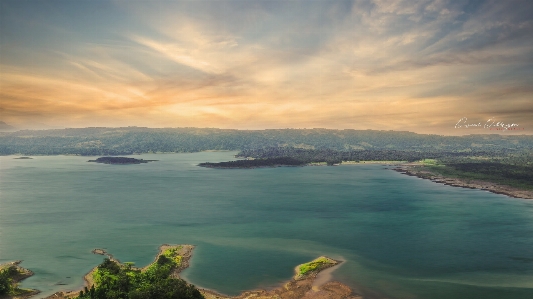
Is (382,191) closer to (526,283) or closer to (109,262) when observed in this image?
(526,283)

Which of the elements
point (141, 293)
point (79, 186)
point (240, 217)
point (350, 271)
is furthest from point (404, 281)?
point (79, 186)

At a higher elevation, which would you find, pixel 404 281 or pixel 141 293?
pixel 141 293

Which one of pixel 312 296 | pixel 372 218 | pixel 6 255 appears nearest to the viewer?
pixel 312 296

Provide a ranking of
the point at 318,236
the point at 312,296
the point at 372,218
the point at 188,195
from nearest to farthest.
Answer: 1. the point at 312,296
2. the point at 318,236
3. the point at 372,218
4. the point at 188,195

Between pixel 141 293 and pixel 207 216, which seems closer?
pixel 141 293

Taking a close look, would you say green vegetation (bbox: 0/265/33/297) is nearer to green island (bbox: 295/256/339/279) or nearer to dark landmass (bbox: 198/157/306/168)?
green island (bbox: 295/256/339/279)

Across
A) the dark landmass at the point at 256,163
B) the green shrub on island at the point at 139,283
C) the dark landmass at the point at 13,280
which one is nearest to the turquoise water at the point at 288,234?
the dark landmass at the point at 13,280
